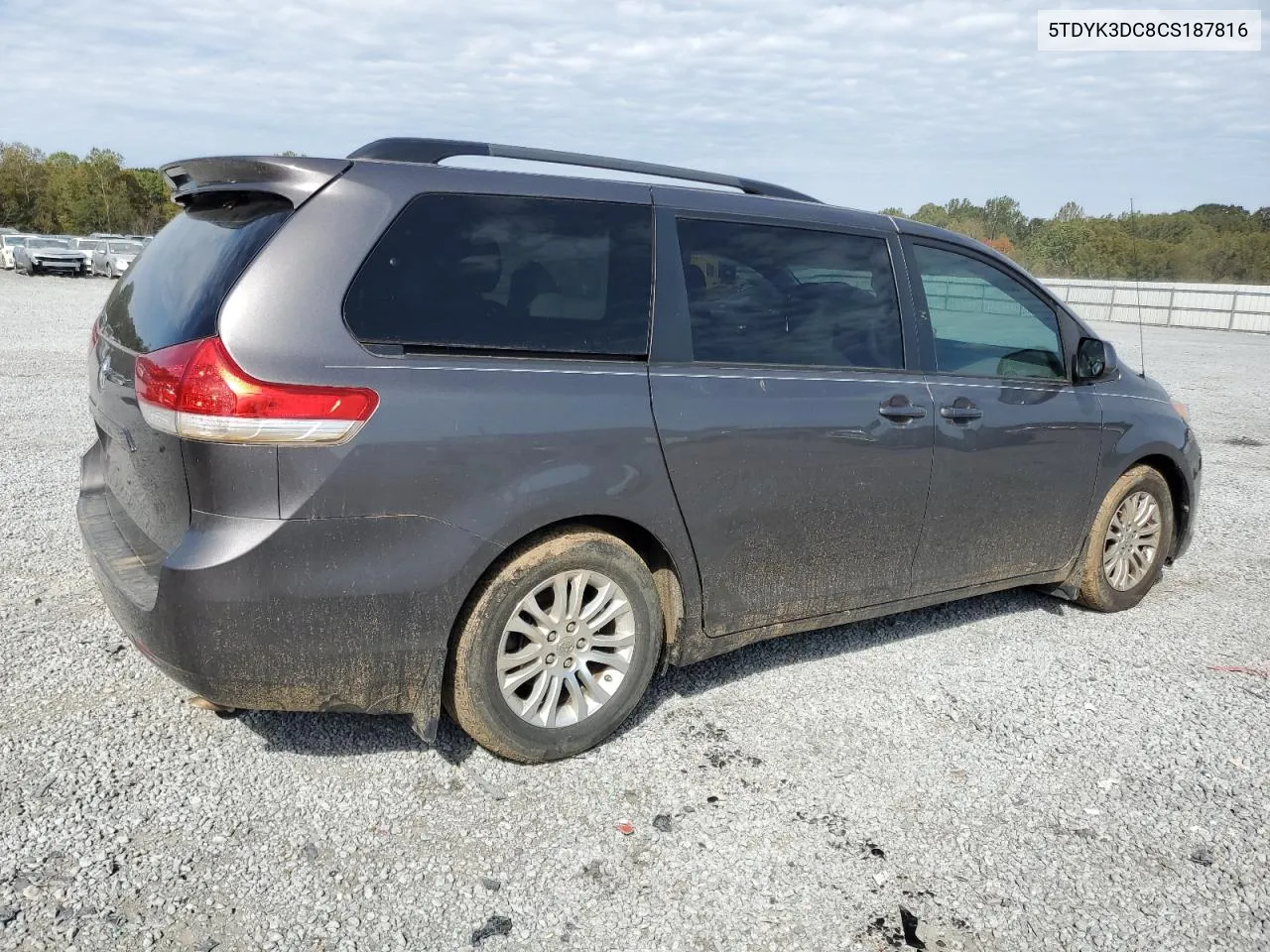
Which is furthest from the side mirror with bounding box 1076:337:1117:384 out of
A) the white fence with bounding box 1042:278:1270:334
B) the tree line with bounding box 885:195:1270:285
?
the tree line with bounding box 885:195:1270:285

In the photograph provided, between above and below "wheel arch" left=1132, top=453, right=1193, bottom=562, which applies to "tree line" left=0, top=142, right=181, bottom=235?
above

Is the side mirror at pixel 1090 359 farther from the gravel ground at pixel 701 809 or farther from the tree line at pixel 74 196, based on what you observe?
the tree line at pixel 74 196

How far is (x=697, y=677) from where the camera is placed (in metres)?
4.16

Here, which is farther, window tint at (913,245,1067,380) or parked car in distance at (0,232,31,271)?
parked car in distance at (0,232,31,271)

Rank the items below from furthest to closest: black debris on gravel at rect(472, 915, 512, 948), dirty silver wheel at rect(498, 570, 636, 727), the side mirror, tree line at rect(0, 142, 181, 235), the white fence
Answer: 1. tree line at rect(0, 142, 181, 235)
2. the white fence
3. the side mirror
4. dirty silver wheel at rect(498, 570, 636, 727)
5. black debris on gravel at rect(472, 915, 512, 948)

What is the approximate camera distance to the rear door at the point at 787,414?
3.48m

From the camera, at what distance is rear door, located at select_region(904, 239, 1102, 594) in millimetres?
4156

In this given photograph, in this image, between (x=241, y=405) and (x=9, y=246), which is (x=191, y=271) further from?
(x=9, y=246)

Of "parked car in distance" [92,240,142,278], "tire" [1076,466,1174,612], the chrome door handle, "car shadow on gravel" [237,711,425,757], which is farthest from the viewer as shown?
"parked car in distance" [92,240,142,278]

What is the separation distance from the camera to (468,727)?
3244 mm

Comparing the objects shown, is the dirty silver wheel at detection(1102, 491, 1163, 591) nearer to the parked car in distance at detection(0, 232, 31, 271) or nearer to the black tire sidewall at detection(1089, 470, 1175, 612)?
the black tire sidewall at detection(1089, 470, 1175, 612)

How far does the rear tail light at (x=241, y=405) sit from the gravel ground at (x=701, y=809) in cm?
114

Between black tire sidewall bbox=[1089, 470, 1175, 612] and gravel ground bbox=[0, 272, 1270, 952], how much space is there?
348mm

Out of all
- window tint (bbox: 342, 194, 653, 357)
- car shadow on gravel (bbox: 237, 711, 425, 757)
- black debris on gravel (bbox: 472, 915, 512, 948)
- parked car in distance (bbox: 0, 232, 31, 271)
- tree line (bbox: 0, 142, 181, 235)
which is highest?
tree line (bbox: 0, 142, 181, 235)
